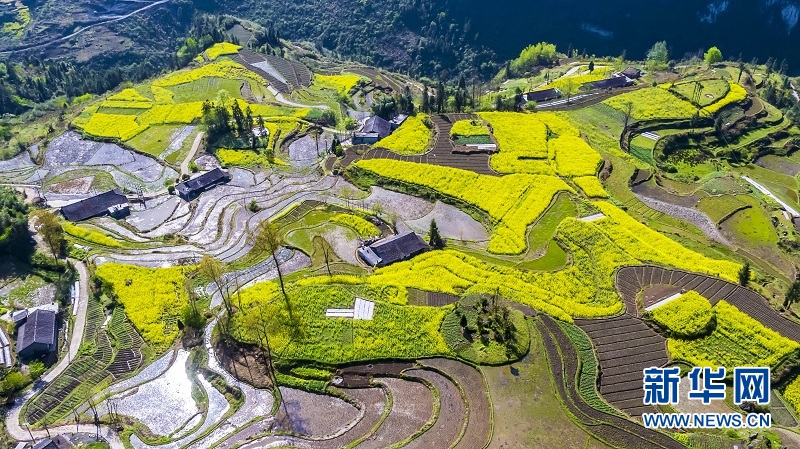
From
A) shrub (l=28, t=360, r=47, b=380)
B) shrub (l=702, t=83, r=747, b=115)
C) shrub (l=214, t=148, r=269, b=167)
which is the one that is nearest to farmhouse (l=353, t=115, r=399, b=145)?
shrub (l=214, t=148, r=269, b=167)

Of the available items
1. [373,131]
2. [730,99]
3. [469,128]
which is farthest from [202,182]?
[730,99]

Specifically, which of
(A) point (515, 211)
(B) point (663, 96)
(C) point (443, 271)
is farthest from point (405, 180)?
(B) point (663, 96)

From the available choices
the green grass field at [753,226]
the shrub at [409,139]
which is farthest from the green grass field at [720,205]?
the shrub at [409,139]

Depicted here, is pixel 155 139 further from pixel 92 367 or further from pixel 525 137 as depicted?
pixel 525 137

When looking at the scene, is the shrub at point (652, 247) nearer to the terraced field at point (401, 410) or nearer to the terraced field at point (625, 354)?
the terraced field at point (625, 354)

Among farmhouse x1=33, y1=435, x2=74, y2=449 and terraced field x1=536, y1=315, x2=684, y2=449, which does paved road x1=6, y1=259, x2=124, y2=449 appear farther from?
terraced field x1=536, y1=315, x2=684, y2=449

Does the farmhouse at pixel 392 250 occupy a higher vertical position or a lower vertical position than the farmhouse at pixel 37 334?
higher

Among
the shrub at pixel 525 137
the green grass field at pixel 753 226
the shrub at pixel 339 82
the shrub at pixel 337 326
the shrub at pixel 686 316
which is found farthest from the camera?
the shrub at pixel 339 82
